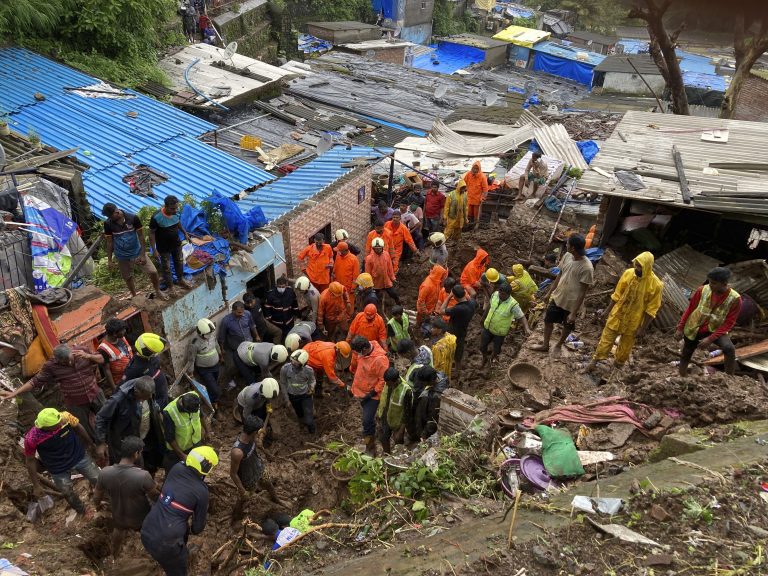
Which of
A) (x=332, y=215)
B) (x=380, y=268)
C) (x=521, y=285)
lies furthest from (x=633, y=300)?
(x=332, y=215)

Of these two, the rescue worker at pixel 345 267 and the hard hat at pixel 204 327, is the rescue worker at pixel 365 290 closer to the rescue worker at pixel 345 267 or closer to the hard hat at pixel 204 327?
the rescue worker at pixel 345 267

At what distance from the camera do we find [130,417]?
19.7 ft

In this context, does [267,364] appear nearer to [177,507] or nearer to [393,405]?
[393,405]

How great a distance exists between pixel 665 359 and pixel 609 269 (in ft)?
7.56

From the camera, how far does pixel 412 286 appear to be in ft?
40.6

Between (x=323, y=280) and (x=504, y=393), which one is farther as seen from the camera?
(x=323, y=280)

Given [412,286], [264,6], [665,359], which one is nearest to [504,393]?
[665,359]

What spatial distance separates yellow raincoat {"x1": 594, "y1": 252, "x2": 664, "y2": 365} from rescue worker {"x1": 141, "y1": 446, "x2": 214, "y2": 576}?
483cm

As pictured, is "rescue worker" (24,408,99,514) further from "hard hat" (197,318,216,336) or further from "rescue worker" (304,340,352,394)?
"rescue worker" (304,340,352,394)

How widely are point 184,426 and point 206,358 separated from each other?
1.96 metres

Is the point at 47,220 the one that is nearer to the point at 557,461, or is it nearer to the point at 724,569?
the point at 557,461

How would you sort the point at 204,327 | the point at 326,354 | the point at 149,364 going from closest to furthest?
1. the point at 149,364
2. the point at 204,327
3. the point at 326,354

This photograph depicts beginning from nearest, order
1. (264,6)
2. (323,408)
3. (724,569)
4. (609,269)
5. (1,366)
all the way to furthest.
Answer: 1. (724,569)
2. (1,366)
3. (323,408)
4. (609,269)
5. (264,6)

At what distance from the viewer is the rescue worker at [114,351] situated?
22.1 feet
